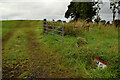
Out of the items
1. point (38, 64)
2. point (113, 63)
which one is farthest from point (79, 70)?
point (38, 64)

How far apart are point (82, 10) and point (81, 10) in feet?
0.44

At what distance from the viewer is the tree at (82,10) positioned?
1686cm

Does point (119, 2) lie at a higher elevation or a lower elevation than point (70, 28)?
higher

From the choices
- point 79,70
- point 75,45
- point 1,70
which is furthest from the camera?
point 75,45

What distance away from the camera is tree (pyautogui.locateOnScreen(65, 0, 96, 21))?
16859 mm

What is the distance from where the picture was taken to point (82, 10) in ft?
54.7

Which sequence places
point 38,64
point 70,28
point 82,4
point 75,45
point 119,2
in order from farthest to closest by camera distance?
point 119,2 → point 82,4 → point 70,28 → point 75,45 → point 38,64

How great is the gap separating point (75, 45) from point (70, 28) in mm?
3295

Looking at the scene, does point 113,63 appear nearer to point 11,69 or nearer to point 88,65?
point 88,65

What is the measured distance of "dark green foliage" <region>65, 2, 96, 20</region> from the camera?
16.9m

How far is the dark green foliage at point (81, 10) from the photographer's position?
1686 cm

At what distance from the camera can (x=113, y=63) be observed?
4734mm

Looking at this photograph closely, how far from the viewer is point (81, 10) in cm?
1670

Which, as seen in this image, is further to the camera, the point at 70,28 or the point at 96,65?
the point at 70,28
